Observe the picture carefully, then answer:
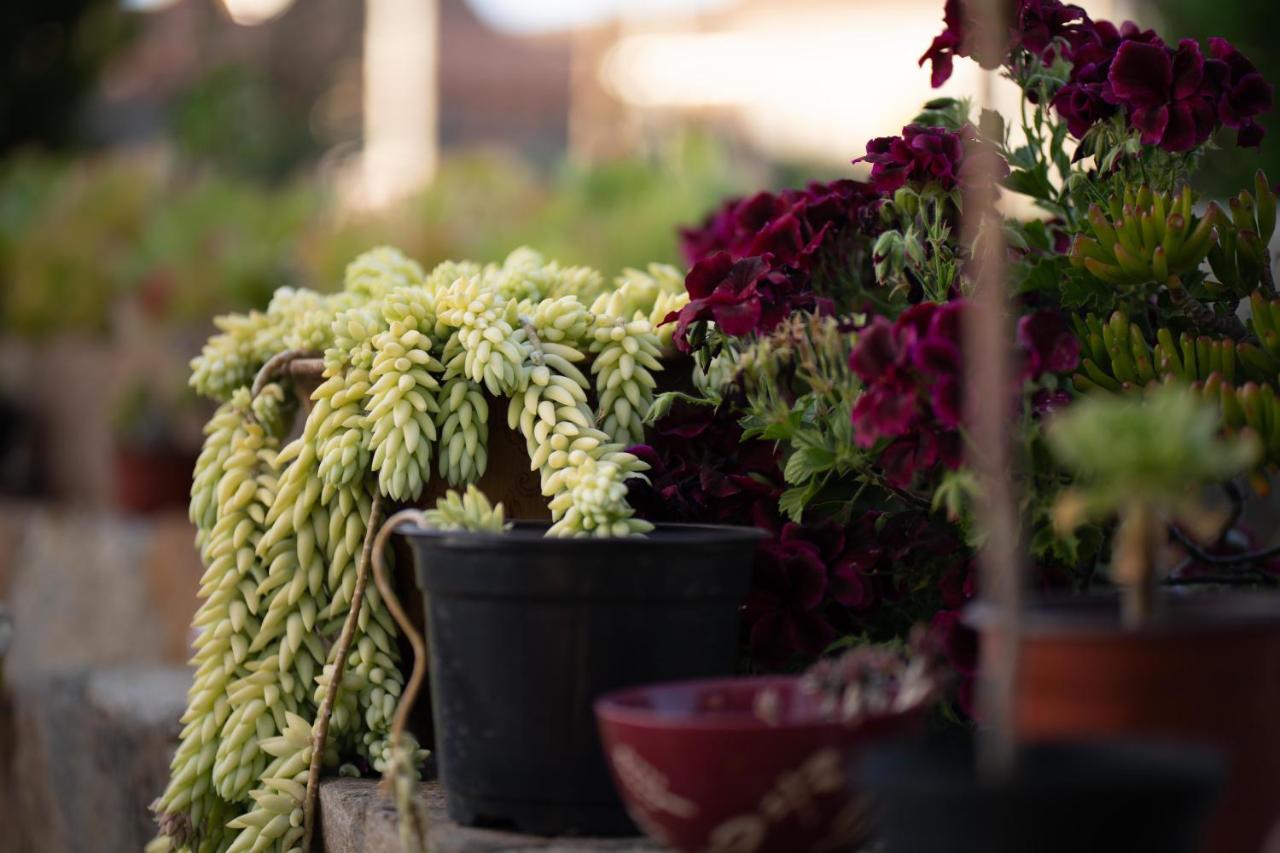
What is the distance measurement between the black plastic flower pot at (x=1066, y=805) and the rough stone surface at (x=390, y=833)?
0.54 meters

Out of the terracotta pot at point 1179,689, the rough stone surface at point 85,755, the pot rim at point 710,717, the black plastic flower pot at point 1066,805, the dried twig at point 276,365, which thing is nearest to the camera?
the black plastic flower pot at point 1066,805

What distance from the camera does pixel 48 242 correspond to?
22.5ft

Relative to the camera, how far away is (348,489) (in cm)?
195

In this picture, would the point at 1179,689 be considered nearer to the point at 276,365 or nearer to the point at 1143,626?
the point at 1143,626

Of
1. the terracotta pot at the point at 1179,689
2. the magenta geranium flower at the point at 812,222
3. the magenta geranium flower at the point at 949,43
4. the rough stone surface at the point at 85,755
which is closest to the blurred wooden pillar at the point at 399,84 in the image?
the rough stone surface at the point at 85,755

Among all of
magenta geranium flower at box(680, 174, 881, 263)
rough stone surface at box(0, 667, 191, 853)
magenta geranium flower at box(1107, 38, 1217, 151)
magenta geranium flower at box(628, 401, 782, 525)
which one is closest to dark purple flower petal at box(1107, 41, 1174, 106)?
magenta geranium flower at box(1107, 38, 1217, 151)

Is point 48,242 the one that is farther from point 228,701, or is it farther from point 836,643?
point 836,643

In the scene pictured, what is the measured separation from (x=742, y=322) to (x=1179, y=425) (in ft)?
2.63

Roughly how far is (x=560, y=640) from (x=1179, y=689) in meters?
0.61

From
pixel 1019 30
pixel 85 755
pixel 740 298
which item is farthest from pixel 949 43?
pixel 85 755

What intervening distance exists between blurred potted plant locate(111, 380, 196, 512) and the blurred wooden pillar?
6331mm

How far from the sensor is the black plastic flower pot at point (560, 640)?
Result: 4.95 ft

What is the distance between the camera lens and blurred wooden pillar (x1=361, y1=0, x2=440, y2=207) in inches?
512

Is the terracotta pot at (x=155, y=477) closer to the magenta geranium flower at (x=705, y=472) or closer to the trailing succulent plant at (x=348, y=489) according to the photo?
the trailing succulent plant at (x=348, y=489)
